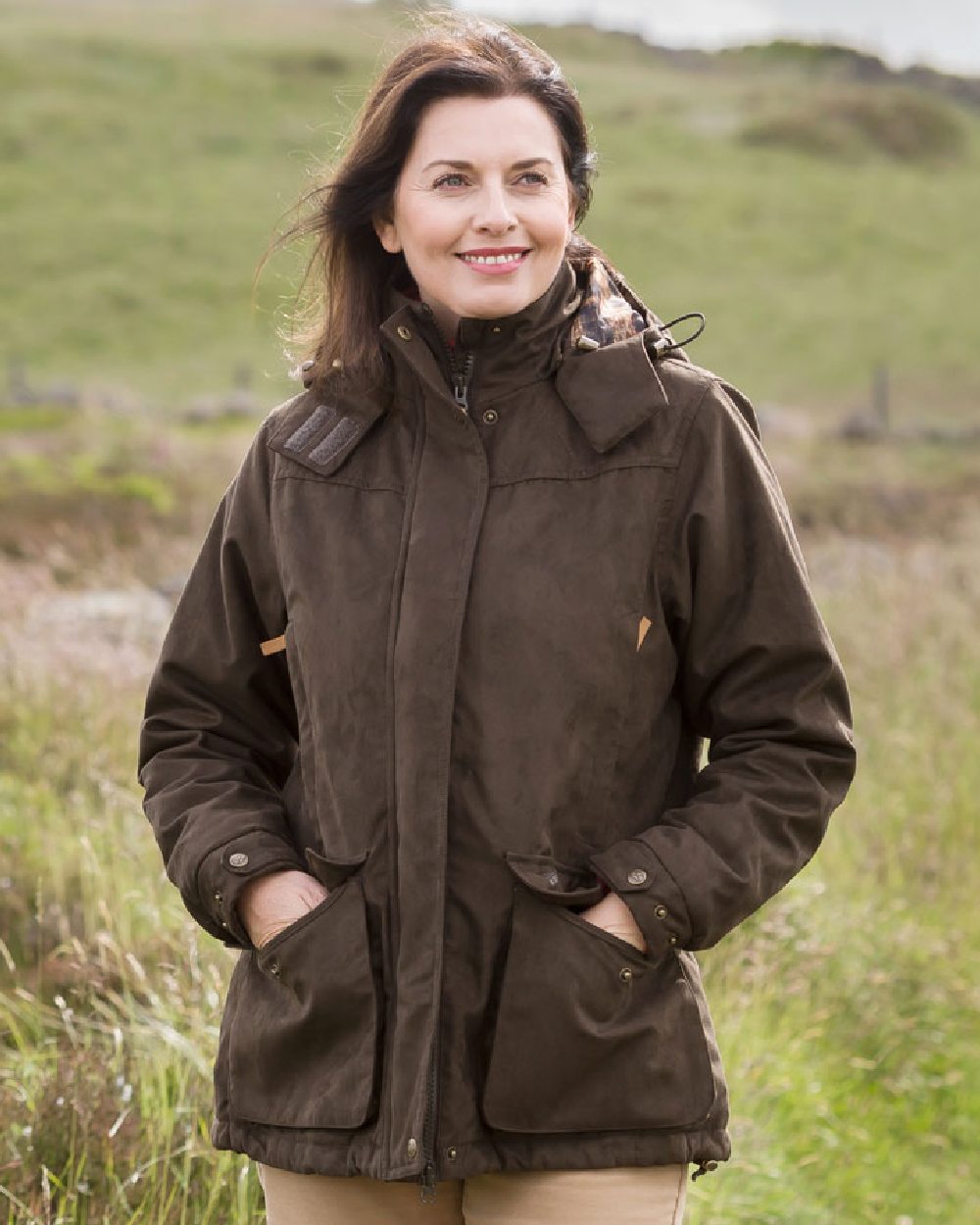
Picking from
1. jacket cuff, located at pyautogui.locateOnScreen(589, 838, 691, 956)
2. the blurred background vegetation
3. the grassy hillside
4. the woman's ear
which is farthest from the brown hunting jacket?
the grassy hillside

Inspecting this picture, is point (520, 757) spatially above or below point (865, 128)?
above

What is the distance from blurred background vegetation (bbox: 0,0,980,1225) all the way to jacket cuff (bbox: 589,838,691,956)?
1229 millimetres

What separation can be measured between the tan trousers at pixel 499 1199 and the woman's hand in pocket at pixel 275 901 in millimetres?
359

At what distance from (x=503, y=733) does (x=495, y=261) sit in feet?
2.33

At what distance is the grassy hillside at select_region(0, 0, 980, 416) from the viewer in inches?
1395

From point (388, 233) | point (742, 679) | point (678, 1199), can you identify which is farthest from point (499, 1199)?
point (388, 233)

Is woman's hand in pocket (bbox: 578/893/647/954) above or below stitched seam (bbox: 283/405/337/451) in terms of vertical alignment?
below

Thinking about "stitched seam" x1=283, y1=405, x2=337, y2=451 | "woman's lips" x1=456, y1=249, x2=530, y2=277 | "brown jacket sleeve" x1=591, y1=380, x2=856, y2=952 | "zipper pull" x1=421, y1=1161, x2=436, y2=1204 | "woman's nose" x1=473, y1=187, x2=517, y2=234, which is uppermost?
"woman's nose" x1=473, y1=187, x2=517, y2=234

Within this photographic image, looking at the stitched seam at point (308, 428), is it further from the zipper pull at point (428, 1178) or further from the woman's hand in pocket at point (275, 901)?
the zipper pull at point (428, 1178)

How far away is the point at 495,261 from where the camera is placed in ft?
8.30

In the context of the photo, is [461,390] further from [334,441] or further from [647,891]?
[647,891]

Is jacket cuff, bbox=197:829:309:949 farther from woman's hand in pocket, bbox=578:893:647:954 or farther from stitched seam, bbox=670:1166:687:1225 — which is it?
stitched seam, bbox=670:1166:687:1225

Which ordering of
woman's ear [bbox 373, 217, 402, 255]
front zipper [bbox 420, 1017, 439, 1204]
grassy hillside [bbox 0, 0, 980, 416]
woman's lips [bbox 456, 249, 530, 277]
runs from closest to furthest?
front zipper [bbox 420, 1017, 439, 1204], woman's lips [bbox 456, 249, 530, 277], woman's ear [bbox 373, 217, 402, 255], grassy hillside [bbox 0, 0, 980, 416]

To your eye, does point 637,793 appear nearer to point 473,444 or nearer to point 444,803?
point 444,803
